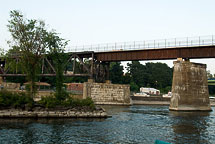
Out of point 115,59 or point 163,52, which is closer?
point 163,52

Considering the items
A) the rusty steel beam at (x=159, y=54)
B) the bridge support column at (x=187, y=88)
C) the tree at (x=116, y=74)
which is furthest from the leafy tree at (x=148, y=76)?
the bridge support column at (x=187, y=88)

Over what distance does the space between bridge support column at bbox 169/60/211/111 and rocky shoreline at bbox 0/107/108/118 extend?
20.7m

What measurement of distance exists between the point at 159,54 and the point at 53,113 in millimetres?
29790

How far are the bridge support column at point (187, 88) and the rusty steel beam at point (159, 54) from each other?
2.16 meters

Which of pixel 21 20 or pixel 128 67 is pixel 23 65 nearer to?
pixel 21 20

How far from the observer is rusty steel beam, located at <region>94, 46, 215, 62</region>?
166 ft

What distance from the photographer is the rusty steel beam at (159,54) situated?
166 feet

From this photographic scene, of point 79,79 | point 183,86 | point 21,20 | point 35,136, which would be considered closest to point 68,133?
point 35,136

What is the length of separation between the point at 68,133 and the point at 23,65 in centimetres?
2120

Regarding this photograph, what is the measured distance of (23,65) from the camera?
4069cm

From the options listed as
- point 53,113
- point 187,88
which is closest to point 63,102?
point 53,113

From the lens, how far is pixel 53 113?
35656 mm

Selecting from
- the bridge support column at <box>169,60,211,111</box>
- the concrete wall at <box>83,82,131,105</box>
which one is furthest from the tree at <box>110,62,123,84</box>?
the bridge support column at <box>169,60,211,111</box>

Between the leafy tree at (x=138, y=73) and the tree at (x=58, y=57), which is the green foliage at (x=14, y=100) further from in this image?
the leafy tree at (x=138, y=73)
